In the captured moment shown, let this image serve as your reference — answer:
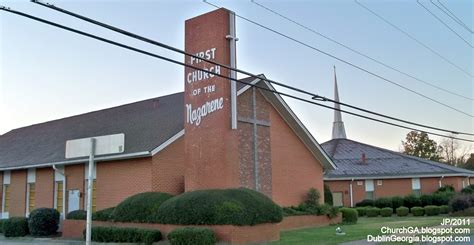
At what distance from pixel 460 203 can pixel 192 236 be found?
22.4 metres

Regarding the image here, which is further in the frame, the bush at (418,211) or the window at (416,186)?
the window at (416,186)

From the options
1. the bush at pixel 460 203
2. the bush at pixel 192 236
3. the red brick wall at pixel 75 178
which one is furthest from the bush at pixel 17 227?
the bush at pixel 460 203

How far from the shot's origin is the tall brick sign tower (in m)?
19.9

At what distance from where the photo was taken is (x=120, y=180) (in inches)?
930

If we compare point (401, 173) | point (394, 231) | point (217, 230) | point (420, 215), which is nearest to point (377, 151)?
point (401, 173)

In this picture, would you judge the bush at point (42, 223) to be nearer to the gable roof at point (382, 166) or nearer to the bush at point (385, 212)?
the bush at point (385, 212)

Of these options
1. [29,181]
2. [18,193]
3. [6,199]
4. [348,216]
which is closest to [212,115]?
[348,216]

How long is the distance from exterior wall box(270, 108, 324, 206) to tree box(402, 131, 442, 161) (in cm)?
4728

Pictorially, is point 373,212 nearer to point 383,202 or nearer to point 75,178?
point 383,202

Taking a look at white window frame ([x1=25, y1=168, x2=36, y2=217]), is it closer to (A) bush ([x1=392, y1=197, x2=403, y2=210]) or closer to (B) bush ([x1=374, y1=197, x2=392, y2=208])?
(B) bush ([x1=374, y1=197, x2=392, y2=208])

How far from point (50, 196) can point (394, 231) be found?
18.3m

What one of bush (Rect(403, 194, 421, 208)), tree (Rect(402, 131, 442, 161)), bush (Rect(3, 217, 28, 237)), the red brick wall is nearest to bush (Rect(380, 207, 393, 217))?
bush (Rect(403, 194, 421, 208))

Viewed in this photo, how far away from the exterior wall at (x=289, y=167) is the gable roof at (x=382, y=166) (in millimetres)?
10485

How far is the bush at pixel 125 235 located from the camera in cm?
1775
